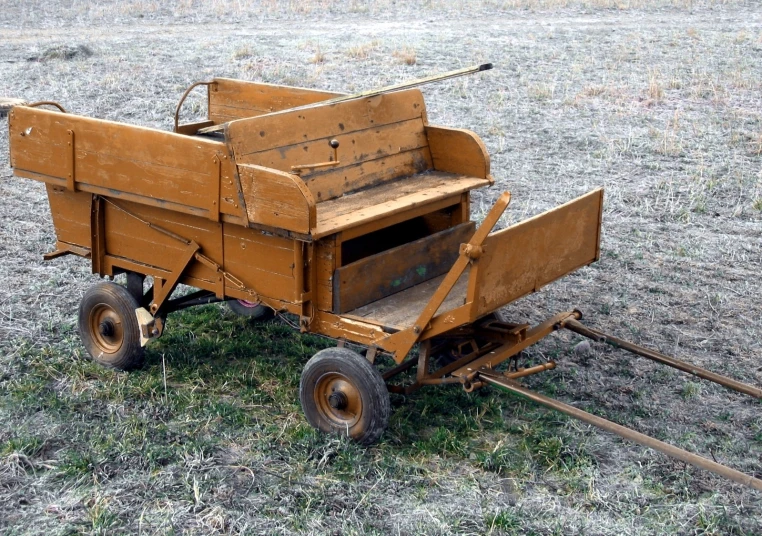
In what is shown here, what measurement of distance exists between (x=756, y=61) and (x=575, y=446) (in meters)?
12.0

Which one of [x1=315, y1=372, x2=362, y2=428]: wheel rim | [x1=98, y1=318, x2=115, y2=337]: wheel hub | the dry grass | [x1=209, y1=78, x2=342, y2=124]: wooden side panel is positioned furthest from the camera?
the dry grass

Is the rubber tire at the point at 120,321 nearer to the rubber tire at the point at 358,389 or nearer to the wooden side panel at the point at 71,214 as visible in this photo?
the wooden side panel at the point at 71,214

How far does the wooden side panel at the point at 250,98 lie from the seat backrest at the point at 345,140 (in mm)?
615

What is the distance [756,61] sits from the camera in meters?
15.2

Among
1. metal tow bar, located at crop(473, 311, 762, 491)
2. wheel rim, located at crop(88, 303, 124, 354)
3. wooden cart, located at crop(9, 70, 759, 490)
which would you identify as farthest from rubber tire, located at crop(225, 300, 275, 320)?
metal tow bar, located at crop(473, 311, 762, 491)

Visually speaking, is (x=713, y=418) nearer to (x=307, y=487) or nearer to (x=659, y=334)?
(x=659, y=334)

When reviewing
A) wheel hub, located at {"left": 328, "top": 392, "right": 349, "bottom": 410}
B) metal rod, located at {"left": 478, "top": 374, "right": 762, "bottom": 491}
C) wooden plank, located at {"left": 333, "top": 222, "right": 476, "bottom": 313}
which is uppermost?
wooden plank, located at {"left": 333, "top": 222, "right": 476, "bottom": 313}

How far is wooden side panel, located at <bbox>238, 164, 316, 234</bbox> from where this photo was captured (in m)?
4.92

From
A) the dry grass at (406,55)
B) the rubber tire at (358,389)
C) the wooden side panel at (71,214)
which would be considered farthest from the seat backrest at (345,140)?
the dry grass at (406,55)

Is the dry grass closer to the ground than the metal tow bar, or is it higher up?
higher up

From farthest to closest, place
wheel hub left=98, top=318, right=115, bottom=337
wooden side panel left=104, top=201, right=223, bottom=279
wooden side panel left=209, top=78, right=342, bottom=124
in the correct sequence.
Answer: wooden side panel left=209, top=78, right=342, bottom=124
wheel hub left=98, top=318, right=115, bottom=337
wooden side panel left=104, top=201, right=223, bottom=279

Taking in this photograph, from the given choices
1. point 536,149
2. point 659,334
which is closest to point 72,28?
point 536,149

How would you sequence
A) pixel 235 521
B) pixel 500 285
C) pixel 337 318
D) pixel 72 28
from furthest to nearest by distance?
1. pixel 72 28
2. pixel 337 318
3. pixel 500 285
4. pixel 235 521

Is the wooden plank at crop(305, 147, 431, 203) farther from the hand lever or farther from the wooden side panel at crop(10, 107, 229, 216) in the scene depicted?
the wooden side panel at crop(10, 107, 229, 216)
